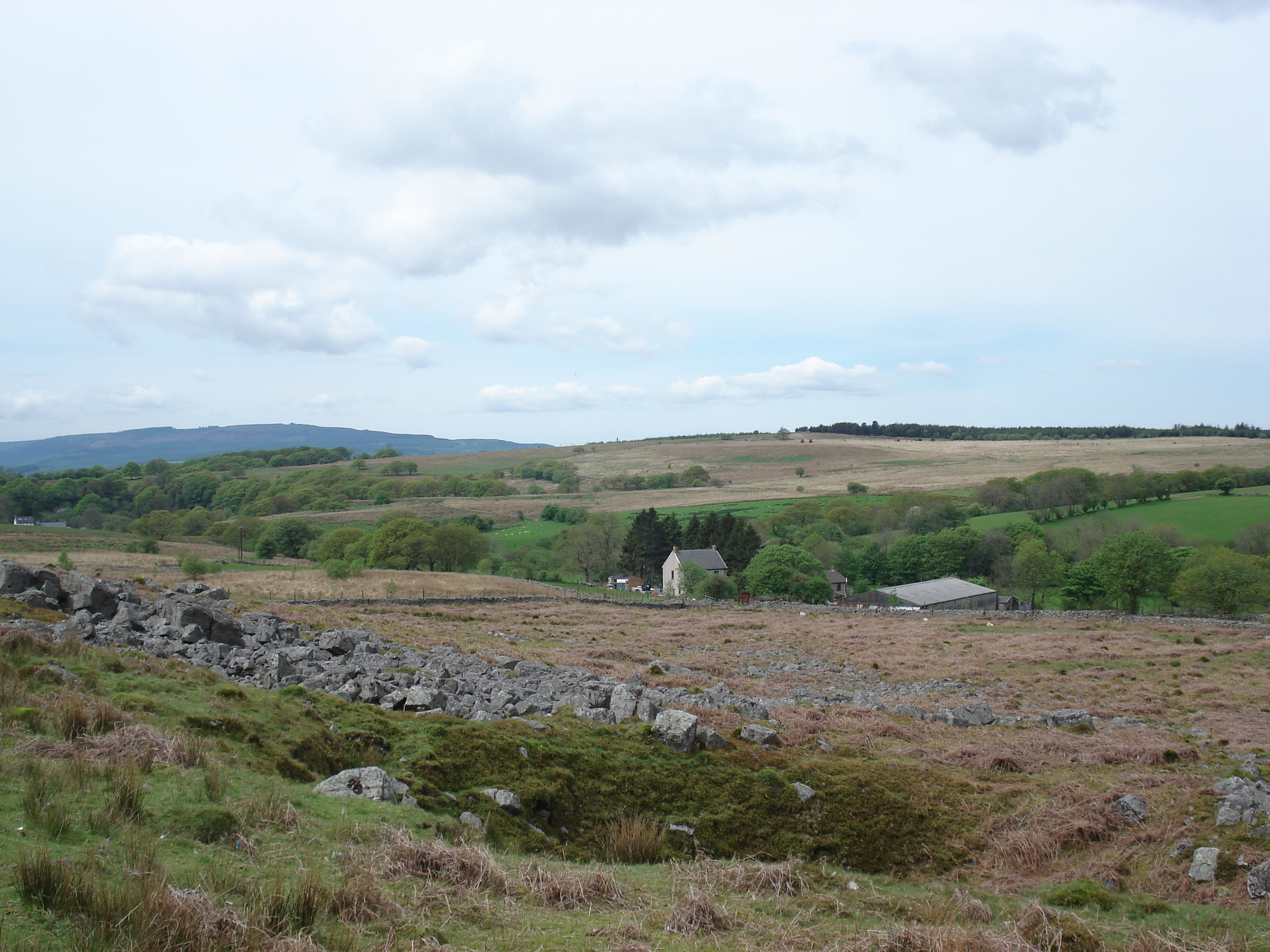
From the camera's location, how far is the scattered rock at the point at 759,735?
1272cm

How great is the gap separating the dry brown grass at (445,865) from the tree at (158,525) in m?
112

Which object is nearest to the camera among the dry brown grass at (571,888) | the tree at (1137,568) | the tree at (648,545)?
the dry brown grass at (571,888)

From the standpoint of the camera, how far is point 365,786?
8.45 metres

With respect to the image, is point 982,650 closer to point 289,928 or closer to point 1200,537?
point 289,928

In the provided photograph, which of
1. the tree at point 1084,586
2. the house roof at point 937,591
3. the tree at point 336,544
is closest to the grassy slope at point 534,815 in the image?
the tree at point 1084,586

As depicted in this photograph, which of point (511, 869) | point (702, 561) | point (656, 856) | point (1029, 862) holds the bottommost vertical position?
point (702, 561)

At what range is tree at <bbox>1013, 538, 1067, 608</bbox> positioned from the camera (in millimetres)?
69188

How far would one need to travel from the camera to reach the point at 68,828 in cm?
586

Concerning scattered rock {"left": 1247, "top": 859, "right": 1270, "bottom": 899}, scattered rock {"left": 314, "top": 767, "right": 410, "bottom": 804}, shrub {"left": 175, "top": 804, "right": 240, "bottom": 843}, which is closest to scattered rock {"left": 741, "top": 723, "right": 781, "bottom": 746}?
scattered rock {"left": 314, "top": 767, "right": 410, "bottom": 804}

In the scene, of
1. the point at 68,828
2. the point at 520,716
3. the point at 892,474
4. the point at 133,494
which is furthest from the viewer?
the point at 892,474

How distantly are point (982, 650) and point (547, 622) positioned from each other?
24448 millimetres

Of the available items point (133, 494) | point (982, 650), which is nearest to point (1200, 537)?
point (982, 650)

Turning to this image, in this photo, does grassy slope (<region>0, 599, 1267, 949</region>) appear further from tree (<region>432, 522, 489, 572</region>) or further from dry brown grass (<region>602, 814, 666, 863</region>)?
tree (<region>432, 522, 489, 572</region>)

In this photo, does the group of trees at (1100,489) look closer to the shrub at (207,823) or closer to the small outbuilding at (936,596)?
the small outbuilding at (936,596)
